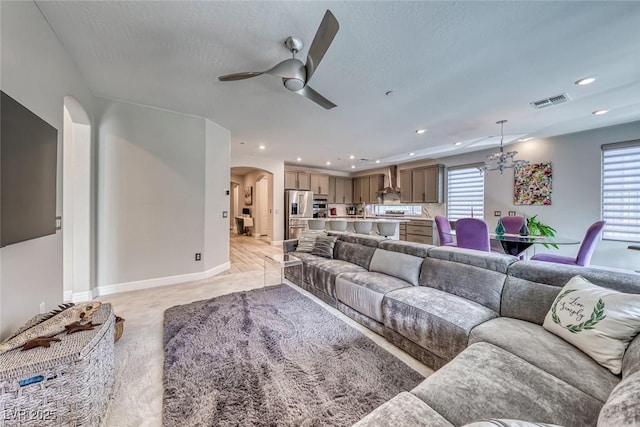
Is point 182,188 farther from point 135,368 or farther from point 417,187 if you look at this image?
point 417,187

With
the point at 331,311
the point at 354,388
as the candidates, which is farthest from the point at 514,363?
the point at 331,311

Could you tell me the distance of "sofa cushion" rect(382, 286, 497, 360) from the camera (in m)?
1.65

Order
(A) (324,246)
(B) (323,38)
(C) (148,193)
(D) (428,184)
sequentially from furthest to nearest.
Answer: (D) (428,184) < (A) (324,246) < (C) (148,193) < (B) (323,38)

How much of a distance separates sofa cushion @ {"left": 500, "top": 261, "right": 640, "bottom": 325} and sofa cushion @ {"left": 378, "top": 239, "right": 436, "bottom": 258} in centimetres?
78

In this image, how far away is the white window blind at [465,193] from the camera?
5.84 metres

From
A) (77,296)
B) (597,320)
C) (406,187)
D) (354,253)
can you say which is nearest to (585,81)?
(597,320)

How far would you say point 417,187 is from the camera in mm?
6992

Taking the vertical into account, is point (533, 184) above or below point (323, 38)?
below

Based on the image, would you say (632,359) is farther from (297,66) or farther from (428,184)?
(428,184)

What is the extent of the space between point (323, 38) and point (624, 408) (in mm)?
2166

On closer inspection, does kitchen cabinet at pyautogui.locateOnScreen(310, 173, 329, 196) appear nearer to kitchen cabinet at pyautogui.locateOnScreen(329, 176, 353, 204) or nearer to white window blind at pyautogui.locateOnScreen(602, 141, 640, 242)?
kitchen cabinet at pyautogui.locateOnScreen(329, 176, 353, 204)

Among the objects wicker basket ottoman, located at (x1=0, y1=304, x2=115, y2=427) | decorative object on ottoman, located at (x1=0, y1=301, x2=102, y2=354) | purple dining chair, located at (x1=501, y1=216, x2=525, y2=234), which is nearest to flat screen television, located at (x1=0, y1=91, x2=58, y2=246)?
decorative object on ottoman, located at (x1=0, y1=301, x2=102, y2=354)

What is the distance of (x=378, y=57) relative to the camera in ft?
7.38

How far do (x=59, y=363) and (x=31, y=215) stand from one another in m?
1.06
